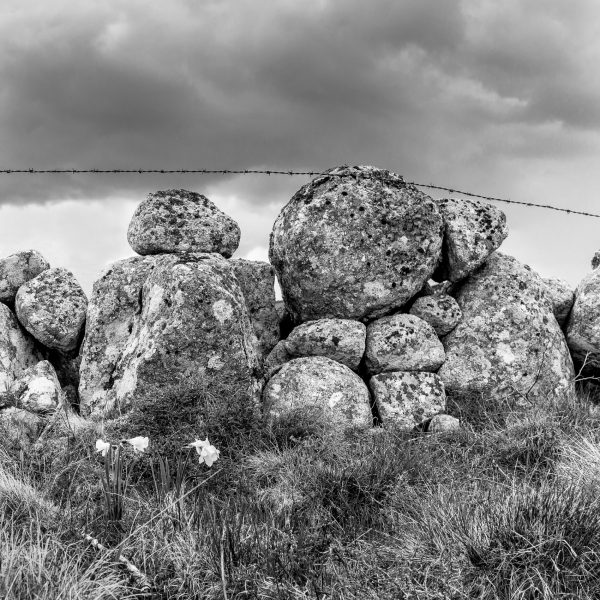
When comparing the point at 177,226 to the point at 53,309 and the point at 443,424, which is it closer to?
the point at 53,309

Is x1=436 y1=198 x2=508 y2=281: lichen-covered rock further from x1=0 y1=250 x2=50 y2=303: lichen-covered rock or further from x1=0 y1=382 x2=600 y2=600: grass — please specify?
x1=0 y1=250 x2=50 y2=303: lichen-covered rock

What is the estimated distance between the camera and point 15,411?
8.42 m

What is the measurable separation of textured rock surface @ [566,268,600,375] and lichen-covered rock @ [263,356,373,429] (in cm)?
395

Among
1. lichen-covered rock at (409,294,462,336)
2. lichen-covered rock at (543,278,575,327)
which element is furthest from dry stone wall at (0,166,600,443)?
lichen-covered rock at (543,278,575,327)

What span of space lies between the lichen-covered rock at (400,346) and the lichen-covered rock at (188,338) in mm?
1713

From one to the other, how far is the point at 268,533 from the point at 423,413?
425 centimetres

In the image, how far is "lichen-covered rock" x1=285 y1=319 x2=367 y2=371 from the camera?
9039mm

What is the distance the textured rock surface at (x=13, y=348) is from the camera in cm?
954

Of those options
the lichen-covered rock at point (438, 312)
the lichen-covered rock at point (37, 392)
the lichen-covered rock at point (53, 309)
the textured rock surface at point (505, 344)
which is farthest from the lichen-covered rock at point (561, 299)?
the lichen-covered rock at point (37, 392)

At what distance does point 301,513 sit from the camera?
19.1 ft

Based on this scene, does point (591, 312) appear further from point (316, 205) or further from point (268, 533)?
point (268, 533)

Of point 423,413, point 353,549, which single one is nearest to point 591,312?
point 423,413

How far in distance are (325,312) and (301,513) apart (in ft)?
13.0

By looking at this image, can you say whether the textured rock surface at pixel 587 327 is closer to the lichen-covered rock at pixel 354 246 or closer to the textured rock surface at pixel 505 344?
the textured rock surface at pixel 505 344
